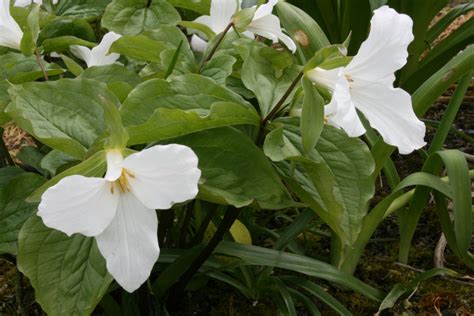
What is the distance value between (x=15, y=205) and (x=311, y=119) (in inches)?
17.3

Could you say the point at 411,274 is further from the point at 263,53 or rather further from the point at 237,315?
the point at 263,53

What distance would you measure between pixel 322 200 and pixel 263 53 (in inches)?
10.1

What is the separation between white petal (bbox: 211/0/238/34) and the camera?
111cm

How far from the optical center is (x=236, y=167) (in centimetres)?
95

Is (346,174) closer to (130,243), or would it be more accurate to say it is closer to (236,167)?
(236,167)

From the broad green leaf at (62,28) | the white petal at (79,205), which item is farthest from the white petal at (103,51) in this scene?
the white petal at (79,205)

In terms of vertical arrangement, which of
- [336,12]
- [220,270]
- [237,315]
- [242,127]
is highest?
[242,127]

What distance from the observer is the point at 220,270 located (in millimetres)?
1228

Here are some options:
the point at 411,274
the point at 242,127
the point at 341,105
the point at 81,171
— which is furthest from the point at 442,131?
the point at 81,171

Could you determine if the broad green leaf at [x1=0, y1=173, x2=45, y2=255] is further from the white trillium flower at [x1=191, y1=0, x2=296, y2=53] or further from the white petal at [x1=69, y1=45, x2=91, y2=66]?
the white trillium flower at [x1=191, y1=0, x2=296, y2=53]

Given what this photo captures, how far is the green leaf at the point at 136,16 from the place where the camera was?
1190mm

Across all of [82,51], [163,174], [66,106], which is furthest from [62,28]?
[163,174]

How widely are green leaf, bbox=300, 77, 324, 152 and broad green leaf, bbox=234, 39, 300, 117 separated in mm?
125

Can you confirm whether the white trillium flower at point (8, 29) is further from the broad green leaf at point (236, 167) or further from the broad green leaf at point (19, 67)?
the broad green leaf at point (236, 167)
